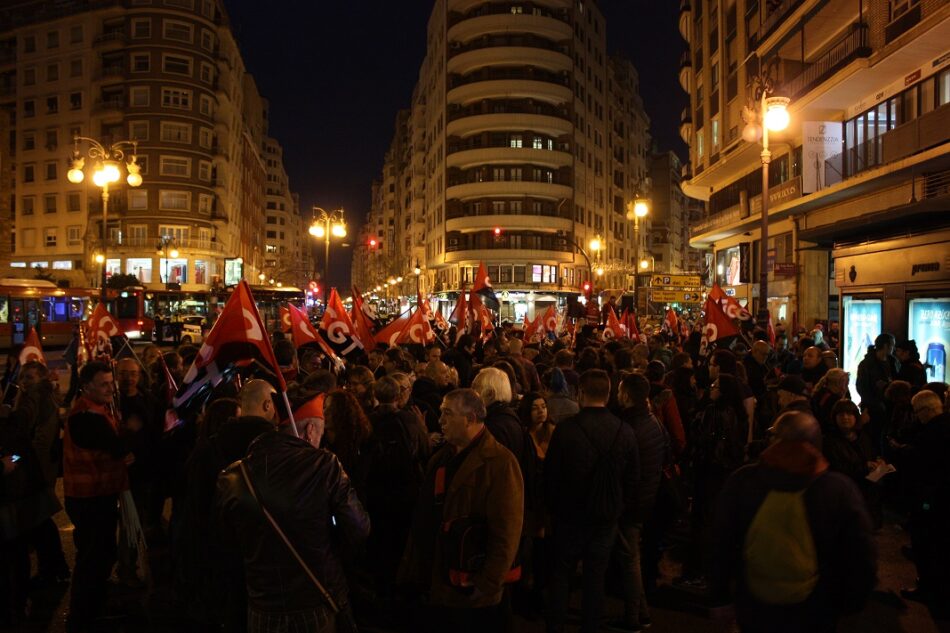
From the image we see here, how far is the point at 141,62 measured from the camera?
205ft

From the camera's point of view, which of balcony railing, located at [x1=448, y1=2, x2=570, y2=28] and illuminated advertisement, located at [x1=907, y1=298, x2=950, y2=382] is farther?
balcony railing, located at [x1=448, y1=2, x2=570, y2=28]

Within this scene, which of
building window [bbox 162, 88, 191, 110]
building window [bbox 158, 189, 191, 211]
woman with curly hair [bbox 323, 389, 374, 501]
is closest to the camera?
woman with curly hair [bbox 323, 389, 374, 501]

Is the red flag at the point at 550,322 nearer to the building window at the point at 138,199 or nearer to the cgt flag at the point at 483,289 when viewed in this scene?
the cgt flag at the point at 483,289

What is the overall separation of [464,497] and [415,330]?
954 centimetres

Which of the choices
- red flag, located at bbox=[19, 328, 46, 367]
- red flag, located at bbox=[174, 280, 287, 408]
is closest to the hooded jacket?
red flag, located at bbox=[174, 280, 287, 408]

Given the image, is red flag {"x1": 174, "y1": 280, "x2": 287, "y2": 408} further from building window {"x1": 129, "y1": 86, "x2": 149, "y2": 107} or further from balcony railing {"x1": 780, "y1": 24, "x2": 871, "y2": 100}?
building window {"x1": 129, "y1": 86, "x2": 149, "y2": 107}

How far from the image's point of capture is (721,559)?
3.45 m

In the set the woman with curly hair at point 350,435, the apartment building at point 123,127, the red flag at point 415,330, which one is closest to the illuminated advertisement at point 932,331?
the red flag at point 415,330

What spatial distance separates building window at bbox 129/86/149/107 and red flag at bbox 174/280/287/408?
66.8 m

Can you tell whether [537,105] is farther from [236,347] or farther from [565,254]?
[236,347]

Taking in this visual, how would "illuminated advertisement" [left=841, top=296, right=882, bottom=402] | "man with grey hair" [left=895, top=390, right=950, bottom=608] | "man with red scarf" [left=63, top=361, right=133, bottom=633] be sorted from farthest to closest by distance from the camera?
"illuminated advertisement" [left=841, top=296, right=882, bottom=402] → "man with grey hair" [left=895, top=390, right=950, bottom=608] → "man with red scarf" [left=63, top=361, right=133, bottom=633]

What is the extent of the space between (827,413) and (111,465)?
6246mm

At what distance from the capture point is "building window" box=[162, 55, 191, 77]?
6250 cm

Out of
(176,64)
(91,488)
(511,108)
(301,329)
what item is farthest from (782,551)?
(176,64)
